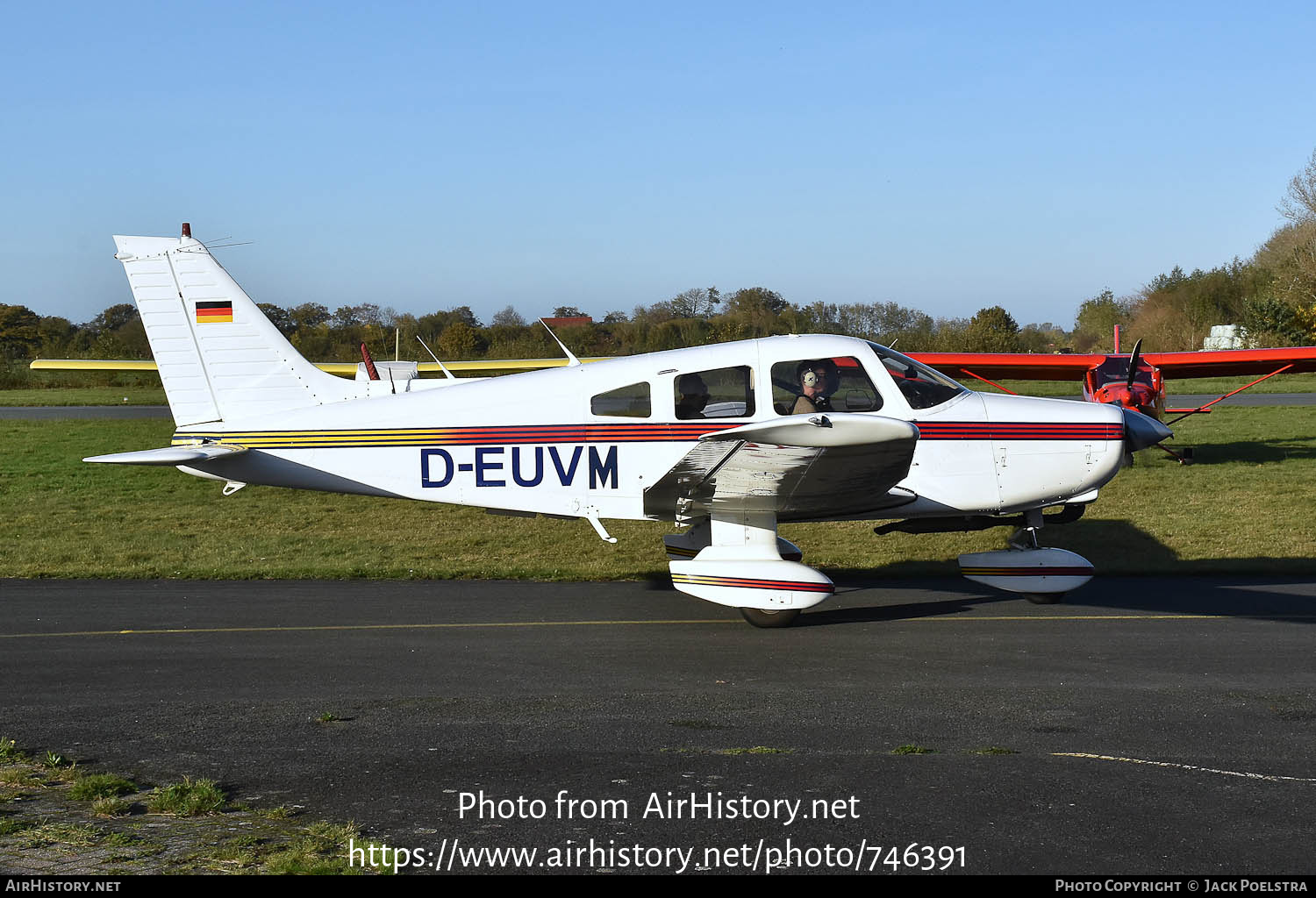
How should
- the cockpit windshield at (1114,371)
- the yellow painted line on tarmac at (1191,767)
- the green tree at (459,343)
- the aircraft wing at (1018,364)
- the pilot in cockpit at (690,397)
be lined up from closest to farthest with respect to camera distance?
the yellow painted line on tarmac at (1191,767)
the pilot in cockpit at (690,397)
the cockpit windshield at (1114,371)
the aircraft wing at (1018,364)
the green tree at (459,343)

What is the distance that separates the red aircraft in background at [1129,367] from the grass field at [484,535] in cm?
138

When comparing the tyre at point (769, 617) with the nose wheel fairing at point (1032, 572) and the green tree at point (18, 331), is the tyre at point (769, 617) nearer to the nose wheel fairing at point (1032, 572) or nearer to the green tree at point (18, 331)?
the nose wheel fairing at point (1032, 572)

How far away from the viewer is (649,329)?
127 ft

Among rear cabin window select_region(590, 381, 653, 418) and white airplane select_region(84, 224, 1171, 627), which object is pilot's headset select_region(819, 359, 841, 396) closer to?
white airplane select_region(84, 224, 1171, 627)

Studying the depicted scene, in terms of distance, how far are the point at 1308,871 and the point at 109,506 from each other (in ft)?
53.7

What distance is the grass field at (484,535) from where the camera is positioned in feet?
38.6

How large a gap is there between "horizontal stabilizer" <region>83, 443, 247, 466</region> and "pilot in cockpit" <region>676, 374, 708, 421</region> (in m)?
3.79

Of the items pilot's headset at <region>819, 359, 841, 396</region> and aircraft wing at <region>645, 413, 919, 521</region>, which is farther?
pilot's headset at <region>819, 359, 841, 396</region>

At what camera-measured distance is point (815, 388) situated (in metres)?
8.63

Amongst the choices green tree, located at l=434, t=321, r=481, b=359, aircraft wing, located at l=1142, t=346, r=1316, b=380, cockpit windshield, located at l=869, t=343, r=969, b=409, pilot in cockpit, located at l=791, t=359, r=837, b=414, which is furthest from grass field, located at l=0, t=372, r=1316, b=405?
pilot in cockpit, located at l=791, t=359, r=837, b=414

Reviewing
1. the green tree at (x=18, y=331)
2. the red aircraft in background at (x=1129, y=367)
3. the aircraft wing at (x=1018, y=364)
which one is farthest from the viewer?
the green tree at (x=18, y=331)

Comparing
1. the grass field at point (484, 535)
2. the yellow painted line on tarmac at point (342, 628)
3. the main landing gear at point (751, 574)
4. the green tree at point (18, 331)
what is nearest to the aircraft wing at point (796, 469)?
the main landing gear at point (751, 574)

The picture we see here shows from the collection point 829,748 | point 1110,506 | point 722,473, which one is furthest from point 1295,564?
point 829,748

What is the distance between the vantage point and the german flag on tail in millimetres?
9492
